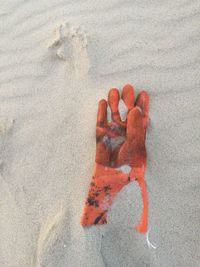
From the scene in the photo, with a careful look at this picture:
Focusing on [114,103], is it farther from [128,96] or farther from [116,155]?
[116,155]

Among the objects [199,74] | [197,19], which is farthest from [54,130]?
[197,19]

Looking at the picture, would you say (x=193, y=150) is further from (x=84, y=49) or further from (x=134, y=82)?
(x=84, y=49)

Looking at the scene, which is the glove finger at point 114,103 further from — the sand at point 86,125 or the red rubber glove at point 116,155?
the sand at point 86,125

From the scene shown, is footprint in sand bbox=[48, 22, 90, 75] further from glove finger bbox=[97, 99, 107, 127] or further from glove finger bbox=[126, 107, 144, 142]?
glove finger bbox=[126, 107, 144, 142]

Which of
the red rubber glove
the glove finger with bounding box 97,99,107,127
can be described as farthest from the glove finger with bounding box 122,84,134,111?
the glove finger with bounding box 97,99,107,127

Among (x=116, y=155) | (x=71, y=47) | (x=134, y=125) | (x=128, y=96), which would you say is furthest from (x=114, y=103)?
(x=71, y=47)

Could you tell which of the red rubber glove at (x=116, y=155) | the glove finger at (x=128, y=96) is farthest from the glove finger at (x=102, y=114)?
the glove finger at (x=128, y=96)
